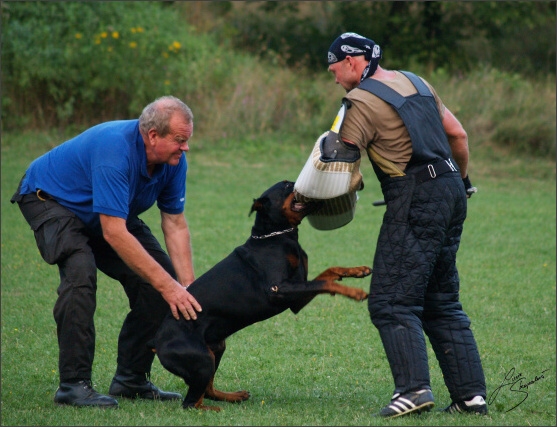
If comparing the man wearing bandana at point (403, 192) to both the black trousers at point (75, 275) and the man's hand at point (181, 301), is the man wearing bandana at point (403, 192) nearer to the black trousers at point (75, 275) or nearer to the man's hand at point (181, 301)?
the man's hand at point (181, 301)

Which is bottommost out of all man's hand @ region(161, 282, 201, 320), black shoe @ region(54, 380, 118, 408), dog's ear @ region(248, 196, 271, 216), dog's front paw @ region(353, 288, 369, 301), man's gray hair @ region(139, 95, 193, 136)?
black shoe @ region(54, 380, 118, 408)

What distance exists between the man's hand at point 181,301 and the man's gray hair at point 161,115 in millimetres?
819

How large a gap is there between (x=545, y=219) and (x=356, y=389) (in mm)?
7675

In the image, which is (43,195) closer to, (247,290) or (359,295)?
(247,290)

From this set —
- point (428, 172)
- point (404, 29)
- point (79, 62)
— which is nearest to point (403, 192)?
point (428, 172)

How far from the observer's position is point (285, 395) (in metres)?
4.65

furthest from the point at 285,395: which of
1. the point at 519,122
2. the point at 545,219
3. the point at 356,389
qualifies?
the point at 519,122

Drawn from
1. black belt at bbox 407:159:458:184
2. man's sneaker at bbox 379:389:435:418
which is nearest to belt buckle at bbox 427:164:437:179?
black belt at bbox 407:159:458:184

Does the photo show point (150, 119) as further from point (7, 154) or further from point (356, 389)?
point (7, 154)

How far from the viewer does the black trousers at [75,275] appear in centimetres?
419

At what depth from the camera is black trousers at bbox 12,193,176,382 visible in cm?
419

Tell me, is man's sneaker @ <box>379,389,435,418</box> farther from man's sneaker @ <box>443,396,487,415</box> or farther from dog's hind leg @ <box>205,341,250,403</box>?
dog's hind leg @ <box>205,341,250,403</box>

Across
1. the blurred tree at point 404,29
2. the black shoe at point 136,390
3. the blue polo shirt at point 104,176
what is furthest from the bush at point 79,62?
the black shoe at point 136,390

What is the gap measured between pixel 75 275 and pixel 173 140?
888 millimetres
